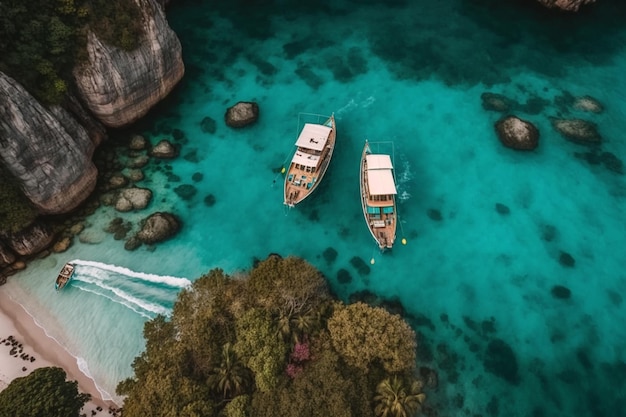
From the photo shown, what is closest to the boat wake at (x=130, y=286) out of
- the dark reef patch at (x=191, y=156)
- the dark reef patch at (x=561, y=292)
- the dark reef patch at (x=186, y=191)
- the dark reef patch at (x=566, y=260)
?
the dark reef patch at (x=186, y=191)

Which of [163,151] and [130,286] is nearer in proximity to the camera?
[130,286]

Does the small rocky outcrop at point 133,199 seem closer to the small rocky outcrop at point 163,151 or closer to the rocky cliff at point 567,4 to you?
the small rocky outcrop at point 163,151

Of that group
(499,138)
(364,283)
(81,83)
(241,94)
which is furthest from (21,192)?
(499,138)

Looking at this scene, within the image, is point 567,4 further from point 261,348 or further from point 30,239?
point 30,239

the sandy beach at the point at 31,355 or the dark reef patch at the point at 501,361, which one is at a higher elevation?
the sandy beach at the point at 31,355

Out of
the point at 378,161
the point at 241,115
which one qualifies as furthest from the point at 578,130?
the point at 241,115

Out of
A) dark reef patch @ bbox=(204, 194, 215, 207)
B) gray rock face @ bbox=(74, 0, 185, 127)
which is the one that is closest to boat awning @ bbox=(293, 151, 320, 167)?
dark reef patch @ bbox=(204, 194, 215, 207)
